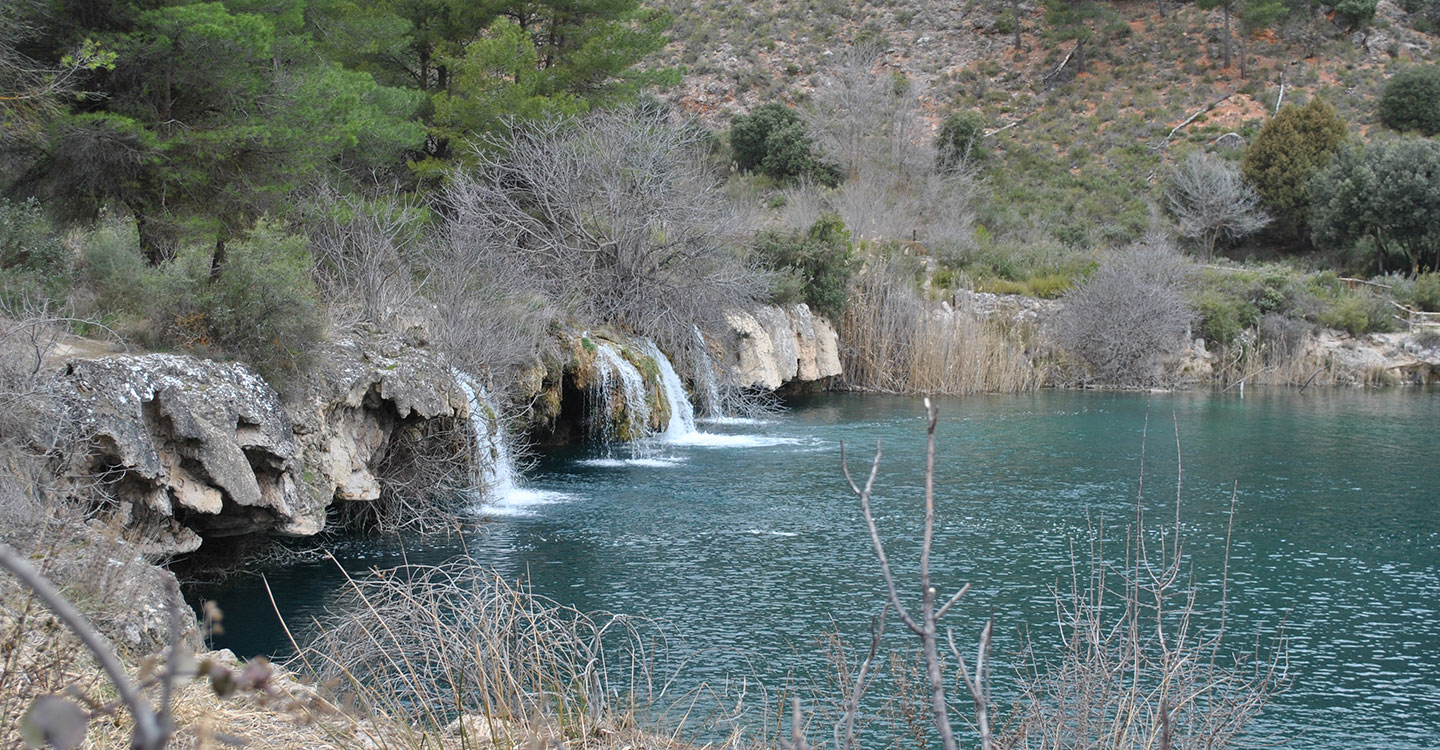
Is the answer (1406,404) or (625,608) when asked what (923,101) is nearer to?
(1406,404)

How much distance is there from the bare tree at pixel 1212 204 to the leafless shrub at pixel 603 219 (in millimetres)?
23579


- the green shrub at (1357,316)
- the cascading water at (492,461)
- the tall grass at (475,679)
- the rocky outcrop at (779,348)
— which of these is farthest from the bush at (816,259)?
the tall grass at (475,679)

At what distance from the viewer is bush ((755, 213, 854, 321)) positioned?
Result: 80.3ft

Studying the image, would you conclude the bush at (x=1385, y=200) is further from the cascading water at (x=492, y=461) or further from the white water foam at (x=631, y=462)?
the cascading water at (x=492, y=461)

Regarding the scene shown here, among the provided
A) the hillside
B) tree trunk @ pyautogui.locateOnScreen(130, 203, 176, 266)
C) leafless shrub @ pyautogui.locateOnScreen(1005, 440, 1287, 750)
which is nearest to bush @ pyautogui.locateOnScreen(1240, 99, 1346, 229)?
the hillside

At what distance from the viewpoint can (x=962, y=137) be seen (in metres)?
43.6

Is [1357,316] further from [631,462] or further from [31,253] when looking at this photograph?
[31,253]

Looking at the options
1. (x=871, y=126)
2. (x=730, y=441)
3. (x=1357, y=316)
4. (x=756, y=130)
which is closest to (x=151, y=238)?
(x=730, y=441)

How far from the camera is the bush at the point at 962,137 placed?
42919 millimetres

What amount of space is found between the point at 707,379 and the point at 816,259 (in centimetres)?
551

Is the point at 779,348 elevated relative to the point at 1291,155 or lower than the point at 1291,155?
lower

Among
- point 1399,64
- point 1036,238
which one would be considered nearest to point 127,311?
point 1036,238

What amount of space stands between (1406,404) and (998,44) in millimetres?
35803

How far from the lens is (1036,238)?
35906 mm
